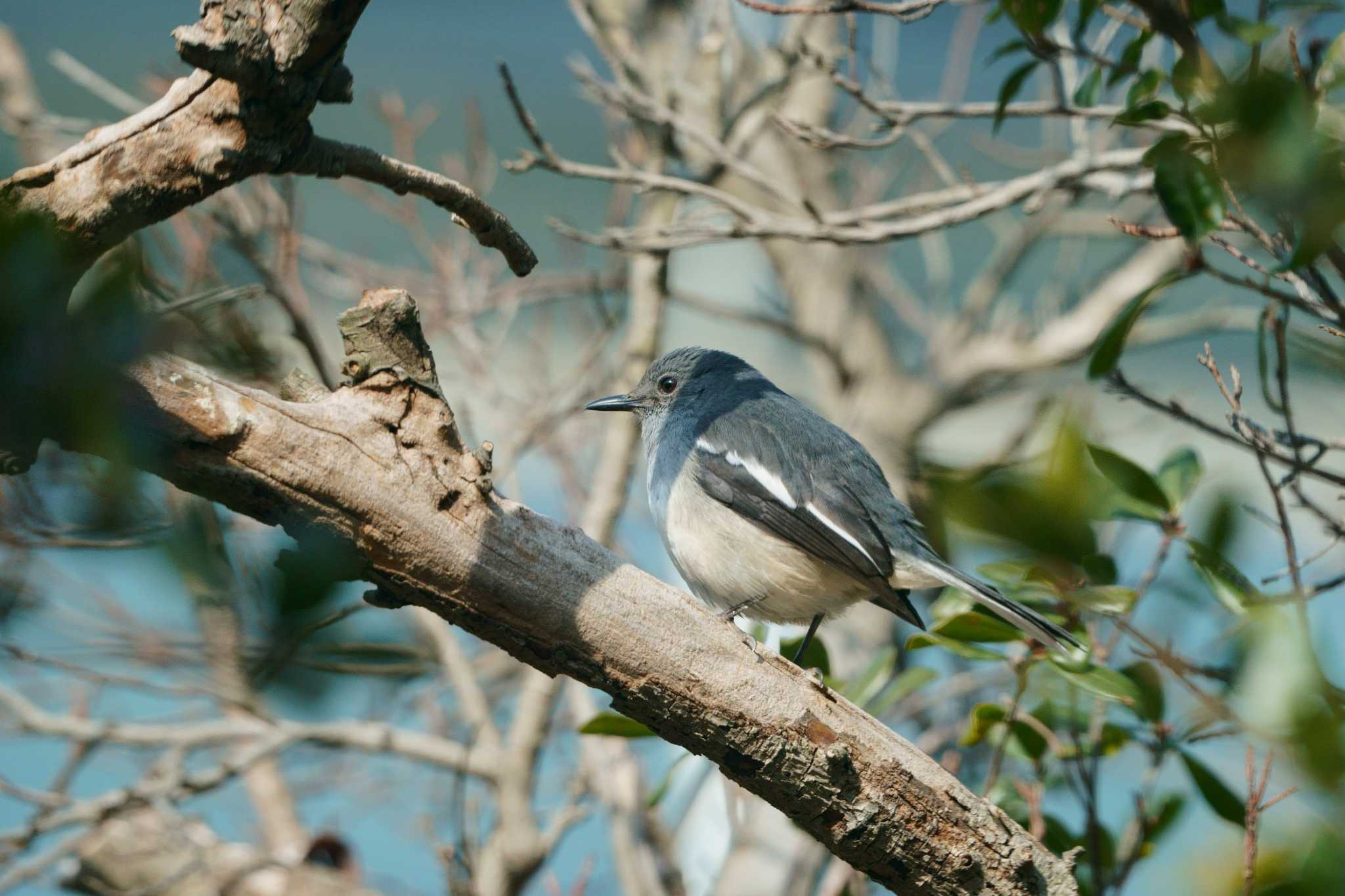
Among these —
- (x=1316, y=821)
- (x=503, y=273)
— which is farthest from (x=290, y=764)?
(x=1316, y=821)

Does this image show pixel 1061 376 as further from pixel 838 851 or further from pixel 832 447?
pixel 838 851

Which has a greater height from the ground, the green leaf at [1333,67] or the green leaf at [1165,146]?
the green leaf at [1333,67]

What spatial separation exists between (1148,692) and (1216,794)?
0.82ft

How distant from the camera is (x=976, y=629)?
2.49 m

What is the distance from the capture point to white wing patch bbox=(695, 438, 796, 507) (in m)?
3.42

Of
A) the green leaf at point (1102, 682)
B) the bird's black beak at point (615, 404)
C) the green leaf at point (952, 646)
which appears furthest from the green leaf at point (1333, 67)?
the bird's black beak at point (615, 404)

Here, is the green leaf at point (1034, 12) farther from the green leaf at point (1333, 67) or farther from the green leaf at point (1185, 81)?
the green leaf at point (1333, 67)

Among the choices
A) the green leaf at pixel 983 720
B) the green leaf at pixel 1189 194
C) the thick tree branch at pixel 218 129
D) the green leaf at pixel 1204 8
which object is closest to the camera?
the thick tree branch at pixel 218 129

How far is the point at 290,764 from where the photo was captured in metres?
5.54

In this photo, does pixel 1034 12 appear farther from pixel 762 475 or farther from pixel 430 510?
pixel 430 510

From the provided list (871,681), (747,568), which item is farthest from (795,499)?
(871,681)

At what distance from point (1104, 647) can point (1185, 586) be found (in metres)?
1.02

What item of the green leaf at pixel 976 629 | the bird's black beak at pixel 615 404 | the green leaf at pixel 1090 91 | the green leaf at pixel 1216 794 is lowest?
the green leaf at pixel 1216 794

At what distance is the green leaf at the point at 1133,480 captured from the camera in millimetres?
2271
